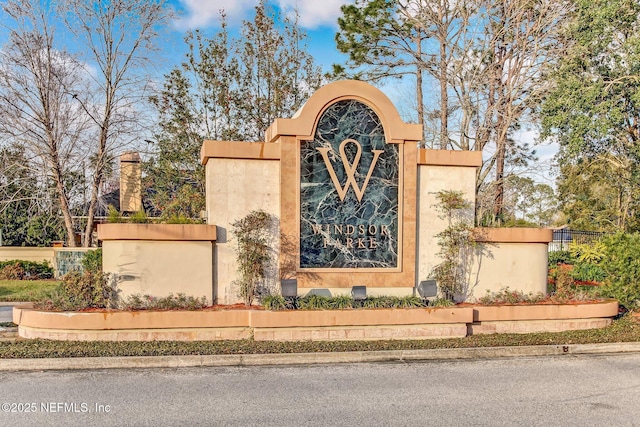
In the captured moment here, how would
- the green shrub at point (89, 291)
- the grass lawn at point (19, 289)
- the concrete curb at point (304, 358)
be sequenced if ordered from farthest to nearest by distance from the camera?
1. the grass lawn at point (19, 289)
2. the green shrub at point (89, 291)
3. the concrete curb at point (304, 358)

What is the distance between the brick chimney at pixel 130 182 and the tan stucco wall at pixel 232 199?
43.7 feet

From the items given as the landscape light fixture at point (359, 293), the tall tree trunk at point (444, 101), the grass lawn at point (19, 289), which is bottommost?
the grass lawn at point (19, 289)

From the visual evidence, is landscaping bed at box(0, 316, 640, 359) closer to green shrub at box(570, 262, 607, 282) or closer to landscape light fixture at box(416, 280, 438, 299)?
landscape light fixture at box(416, 280, 438, 299)

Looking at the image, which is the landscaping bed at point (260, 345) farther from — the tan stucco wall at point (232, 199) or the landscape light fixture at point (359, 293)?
the tan stucco wall at point (232, 199)

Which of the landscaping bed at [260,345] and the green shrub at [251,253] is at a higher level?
the green shrub at [251,253]

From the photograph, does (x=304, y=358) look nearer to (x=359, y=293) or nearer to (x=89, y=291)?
(x=359, y=293)

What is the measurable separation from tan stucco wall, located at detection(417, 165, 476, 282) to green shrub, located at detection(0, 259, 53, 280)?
1864cm

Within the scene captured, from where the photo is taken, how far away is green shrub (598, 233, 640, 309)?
11.6 m

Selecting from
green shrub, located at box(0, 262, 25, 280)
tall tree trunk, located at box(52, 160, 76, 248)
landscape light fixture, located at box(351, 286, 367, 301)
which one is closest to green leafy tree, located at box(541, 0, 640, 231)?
landscape light fixture, located at box(351, 286, 367, 301)

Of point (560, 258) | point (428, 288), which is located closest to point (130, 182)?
point (428, 288)

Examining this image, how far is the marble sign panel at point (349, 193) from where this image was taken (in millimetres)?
10391

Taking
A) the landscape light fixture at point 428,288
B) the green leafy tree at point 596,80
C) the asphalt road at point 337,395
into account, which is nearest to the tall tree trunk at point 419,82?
the green leafy tree at point 596,80

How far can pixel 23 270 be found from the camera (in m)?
21.9

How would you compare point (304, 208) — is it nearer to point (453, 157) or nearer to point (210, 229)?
point (210, 229)
